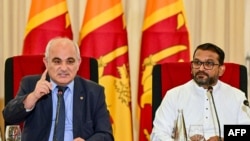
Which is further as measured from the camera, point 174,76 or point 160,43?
point 160,43

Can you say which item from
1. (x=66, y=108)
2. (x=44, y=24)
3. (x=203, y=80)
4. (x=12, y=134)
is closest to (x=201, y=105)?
(x=203, y=80)

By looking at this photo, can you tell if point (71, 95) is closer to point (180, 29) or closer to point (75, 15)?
point (180, 29)

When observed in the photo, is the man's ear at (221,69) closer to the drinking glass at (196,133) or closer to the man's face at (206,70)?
the man's face at (206,70)

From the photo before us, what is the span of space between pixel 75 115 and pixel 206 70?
0.95 m

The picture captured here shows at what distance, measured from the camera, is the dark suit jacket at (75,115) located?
9.01 ft

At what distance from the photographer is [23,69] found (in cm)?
318

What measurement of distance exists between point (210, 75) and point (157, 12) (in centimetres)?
109

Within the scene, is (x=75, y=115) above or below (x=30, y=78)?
below

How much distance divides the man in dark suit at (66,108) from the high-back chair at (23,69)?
0.25 meters

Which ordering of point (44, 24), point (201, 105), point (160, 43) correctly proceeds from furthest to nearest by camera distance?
point (160, 43) → point (44, 24) → point (201, 105)

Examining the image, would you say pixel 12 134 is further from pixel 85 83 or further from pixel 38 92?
pixel 85 83

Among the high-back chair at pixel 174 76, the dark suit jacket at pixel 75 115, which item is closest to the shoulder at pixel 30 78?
the dark suit jacket at pixel 75 115

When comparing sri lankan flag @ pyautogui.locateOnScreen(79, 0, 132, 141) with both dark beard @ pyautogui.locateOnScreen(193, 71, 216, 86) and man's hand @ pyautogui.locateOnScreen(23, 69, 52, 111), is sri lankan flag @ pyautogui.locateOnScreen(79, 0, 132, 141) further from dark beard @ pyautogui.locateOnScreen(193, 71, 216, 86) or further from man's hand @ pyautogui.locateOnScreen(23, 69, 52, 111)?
man's hand @ pyautogui.locateOnScreen(23, 69, 52, 111)

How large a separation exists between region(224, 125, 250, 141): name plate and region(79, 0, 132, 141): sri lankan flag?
2319mm
